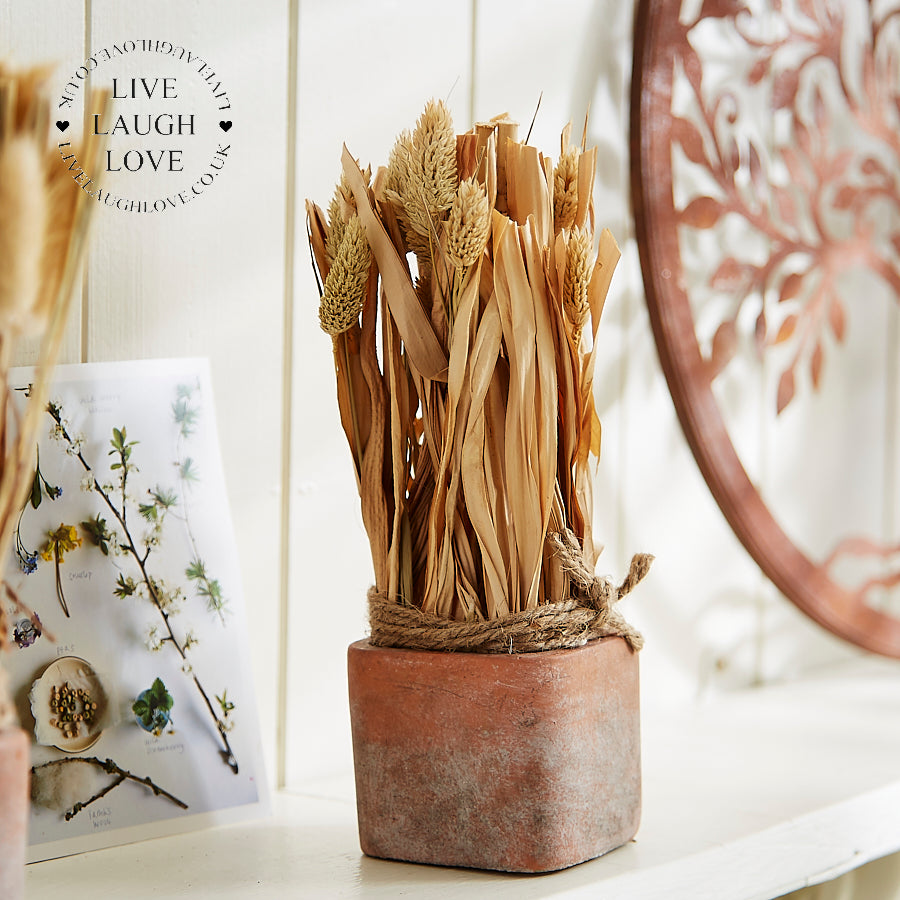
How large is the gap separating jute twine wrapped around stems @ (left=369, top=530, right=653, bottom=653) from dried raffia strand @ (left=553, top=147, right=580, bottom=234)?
0.47 ft

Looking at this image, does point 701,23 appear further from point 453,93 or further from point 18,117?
point 18,117

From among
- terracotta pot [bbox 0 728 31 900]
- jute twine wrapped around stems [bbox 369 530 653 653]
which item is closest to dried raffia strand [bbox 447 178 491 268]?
jute twine wrapped around stems [bbox 369 530 653 653]

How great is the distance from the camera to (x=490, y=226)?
1.62 ft

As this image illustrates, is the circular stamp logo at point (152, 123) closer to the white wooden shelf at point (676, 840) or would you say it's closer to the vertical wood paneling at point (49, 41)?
the vertical wood paneling at point (49, 41)

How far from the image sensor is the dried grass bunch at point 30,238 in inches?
13.9

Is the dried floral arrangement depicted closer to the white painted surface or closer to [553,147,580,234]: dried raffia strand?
[553,147,580,234]: dried raffia strand

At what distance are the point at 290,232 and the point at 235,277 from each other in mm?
45

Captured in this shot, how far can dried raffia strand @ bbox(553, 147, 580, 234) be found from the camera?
0.52 m

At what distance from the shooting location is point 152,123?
0.58 m

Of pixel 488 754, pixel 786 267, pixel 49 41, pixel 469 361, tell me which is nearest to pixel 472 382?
pixel 469 361

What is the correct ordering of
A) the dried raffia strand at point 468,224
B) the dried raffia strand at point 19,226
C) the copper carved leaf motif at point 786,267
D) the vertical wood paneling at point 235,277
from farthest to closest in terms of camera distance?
1. the copper carved leaf motif at point 786,267
2. the vertical wood paneling at point 235,277
3. the dried raffia strand at point 468,224
4. the dried raffia strand at point 19,226

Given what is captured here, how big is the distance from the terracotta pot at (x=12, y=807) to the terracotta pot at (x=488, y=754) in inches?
6.8

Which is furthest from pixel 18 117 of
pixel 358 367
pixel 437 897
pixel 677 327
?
pixel 677 327

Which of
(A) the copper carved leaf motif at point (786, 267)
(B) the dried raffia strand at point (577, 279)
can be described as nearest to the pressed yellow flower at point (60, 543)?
(B) the dried raffia strand at point (577, 279)
